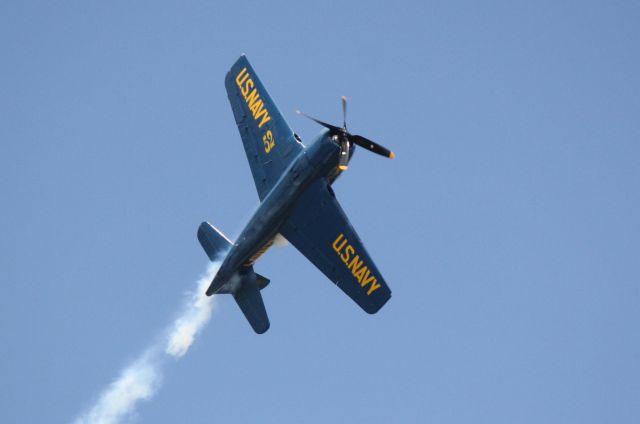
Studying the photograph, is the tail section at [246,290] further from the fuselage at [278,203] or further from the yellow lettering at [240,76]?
the yellow lettering at [240,76]

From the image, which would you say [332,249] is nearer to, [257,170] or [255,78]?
[257,170]

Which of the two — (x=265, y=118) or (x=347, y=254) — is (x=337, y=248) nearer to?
(x=347, y=254)

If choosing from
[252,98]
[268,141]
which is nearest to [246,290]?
[268,141]

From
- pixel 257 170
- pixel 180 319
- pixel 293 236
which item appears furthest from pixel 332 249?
pixel 180 319

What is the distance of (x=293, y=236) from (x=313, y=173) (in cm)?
289

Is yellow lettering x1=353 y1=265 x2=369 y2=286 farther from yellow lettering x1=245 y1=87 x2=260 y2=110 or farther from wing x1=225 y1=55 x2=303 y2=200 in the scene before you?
yellow lettering x1=245 y1=87 x2=260 y2=110

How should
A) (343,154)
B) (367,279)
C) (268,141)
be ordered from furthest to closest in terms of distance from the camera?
(268,141) → (367,279) → (343,154)

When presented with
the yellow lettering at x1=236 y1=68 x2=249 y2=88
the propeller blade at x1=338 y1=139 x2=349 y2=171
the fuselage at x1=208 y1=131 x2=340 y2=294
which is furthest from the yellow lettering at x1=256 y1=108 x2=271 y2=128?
the propeller blade at x1=338 y1=139 x2=349 y2=171

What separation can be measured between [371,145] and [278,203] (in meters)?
3.85

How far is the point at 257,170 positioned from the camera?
4144cm

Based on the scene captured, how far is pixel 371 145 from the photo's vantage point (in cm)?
3847

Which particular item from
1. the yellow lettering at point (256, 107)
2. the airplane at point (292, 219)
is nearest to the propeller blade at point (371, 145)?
the airplane at point (292, 219)

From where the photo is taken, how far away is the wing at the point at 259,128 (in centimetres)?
4072

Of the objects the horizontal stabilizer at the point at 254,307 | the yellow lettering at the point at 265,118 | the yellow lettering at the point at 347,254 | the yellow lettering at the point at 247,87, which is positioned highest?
the yellow lettering at the point at 247,87
